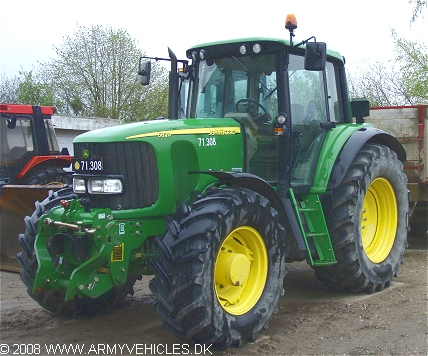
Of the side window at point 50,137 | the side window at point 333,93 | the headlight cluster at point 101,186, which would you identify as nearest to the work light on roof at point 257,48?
the side window at point 333,93

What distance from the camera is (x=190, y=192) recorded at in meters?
5.05

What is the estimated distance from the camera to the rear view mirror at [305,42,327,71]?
17.5 feet

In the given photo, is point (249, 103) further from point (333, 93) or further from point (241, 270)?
point (241, 270)

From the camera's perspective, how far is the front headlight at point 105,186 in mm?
4828

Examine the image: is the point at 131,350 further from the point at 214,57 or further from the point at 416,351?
the point at 214,57

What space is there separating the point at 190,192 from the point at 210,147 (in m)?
0.46

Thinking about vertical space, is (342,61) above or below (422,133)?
above

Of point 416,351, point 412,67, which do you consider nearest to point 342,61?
point 416,351

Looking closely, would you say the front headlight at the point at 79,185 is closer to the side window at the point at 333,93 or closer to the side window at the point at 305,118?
the side window at the point at 305,118

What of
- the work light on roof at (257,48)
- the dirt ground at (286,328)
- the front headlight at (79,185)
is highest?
the work light on roof at (257,48)

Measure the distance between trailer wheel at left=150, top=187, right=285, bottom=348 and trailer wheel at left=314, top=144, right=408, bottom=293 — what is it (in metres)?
1.10

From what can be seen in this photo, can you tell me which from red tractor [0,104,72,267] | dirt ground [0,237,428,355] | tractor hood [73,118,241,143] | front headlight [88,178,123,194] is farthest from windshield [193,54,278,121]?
red tractor [0,104,72,267]

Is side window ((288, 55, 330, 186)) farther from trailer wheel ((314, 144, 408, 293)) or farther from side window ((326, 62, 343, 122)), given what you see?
trailer wheel ((314, 144, 408, 293))

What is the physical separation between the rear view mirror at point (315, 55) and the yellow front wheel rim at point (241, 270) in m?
1.63
